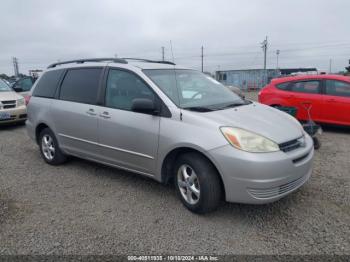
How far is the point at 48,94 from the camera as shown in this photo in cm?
502

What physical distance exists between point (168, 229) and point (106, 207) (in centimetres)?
91

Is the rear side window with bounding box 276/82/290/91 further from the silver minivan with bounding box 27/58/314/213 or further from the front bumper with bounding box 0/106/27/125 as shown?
the front bumper with bounding box 0/106/27/125

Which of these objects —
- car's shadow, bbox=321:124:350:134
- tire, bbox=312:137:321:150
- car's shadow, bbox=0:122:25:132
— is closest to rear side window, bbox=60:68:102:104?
tire, bbox=312:137:321:150

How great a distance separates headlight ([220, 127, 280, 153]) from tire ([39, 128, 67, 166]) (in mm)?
3164

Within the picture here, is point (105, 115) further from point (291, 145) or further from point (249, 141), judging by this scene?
point (291, 145)

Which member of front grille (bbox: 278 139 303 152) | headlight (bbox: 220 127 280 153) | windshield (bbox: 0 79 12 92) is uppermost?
windshield (bbox: 0 79 12 92)

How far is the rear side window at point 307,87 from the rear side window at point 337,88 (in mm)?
232

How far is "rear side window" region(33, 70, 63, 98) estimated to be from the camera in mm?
4948

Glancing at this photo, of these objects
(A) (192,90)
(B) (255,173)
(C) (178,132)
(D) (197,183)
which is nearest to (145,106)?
(C) (178,132)

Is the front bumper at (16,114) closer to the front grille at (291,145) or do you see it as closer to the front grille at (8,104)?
the front grille at (8,104)

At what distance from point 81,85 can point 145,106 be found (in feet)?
5.22

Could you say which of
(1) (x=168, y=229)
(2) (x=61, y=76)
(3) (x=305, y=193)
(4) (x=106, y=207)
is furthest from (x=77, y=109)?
(3) (x=305, y=193)

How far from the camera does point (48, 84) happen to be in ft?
16.7

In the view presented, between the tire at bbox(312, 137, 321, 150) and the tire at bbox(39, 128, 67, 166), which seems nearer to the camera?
the tire at bbox(39, 128, 67, 166)
